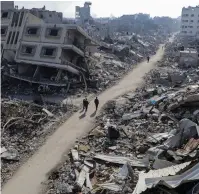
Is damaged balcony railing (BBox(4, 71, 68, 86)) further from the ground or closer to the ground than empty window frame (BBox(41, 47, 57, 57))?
closer to the ground

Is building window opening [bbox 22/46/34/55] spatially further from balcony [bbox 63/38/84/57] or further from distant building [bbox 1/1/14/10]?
distant building [bbox 1/1/14/10]

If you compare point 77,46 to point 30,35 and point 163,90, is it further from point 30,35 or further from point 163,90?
point 163,90

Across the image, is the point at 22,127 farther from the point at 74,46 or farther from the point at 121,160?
the point at 74,46

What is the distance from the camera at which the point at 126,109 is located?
26578 mm

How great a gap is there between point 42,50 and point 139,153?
72.7 ft

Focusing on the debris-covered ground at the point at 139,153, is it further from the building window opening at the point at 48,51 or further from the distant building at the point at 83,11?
the distant building at the point at 83,11

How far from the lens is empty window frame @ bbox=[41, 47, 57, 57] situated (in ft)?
118

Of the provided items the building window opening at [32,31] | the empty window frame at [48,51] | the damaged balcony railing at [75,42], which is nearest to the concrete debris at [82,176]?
the empty window frame at [48,51]

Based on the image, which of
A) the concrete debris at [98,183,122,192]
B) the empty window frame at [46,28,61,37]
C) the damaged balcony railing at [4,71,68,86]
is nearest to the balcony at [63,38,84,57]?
the empty window frame at [46,28,61,37]

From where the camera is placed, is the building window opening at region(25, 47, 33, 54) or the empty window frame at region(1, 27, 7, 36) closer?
the building window opening at region(25, 47, 33, 54)

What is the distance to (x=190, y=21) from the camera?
10412 centimetres

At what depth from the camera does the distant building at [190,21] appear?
337 ft

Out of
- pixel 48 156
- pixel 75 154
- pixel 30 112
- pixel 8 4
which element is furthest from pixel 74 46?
pixel 8 4

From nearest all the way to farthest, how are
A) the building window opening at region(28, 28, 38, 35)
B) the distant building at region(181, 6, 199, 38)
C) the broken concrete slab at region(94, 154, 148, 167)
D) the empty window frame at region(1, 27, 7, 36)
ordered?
the broken concrete slab at region(94, 154, 148, 167) < the building window opening at region(28, 28, 38, 35) < the empty window frame at region(1, 27, 7, 36) < the distant building at region(181, 6, 199, 38)
